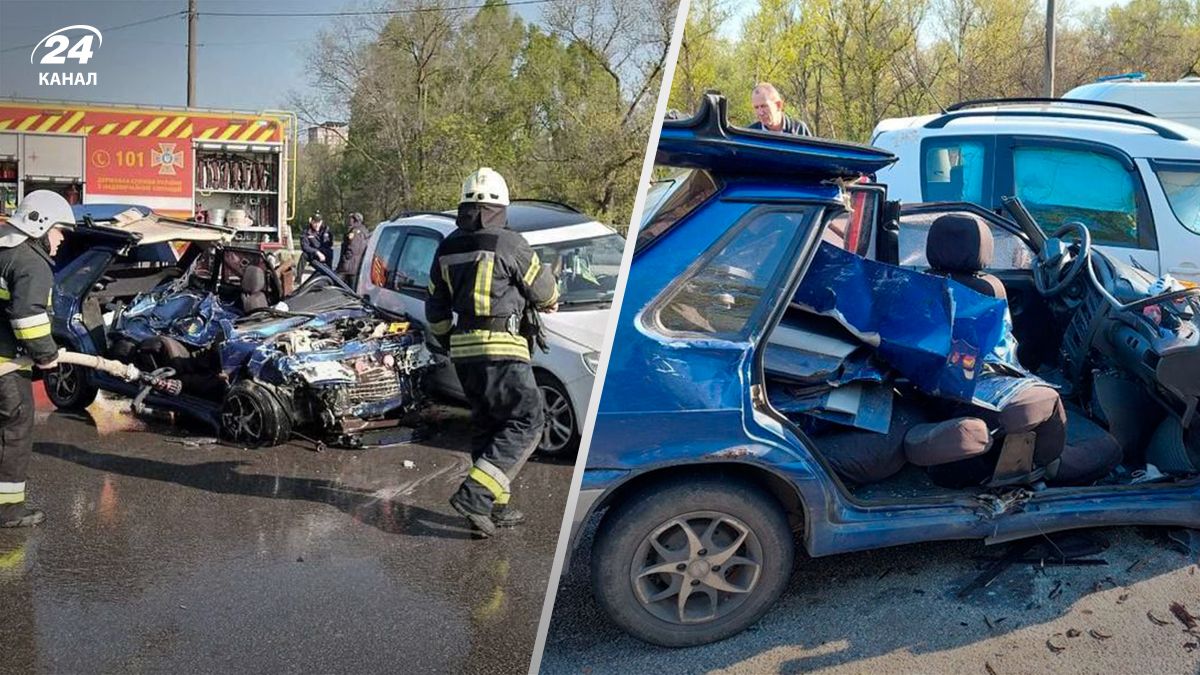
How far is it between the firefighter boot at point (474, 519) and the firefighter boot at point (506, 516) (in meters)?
0.03

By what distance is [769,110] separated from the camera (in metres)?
1.91

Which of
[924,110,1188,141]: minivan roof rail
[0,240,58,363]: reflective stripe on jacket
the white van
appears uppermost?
the white van

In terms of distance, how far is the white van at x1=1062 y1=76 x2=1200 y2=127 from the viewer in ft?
18.7

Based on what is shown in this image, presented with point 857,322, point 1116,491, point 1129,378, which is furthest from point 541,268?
point 1129,378

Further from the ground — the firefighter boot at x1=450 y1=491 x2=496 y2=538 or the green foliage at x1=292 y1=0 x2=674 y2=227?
the green foliage at x1=292 y1=0 x2=674 y2=227

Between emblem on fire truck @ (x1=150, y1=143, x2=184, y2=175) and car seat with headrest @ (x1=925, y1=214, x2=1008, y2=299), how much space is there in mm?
1862

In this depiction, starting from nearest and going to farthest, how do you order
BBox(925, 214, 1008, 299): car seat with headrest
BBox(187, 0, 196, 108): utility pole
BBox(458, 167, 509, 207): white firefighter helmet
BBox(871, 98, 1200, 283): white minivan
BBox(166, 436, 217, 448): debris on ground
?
1. BBox(458, 167, 509, 207): white firefighter helmet
2. BBox(187, 0, 196, 108): utility pole
3. BBox(166, 436, 217, 448): debris on ground
4. BBox(925, 214, 1008, 299): car seat with headrest
5. BBox(871, 98, 1200, 283): white minivan

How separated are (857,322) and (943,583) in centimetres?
68

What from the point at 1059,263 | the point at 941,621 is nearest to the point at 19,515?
the point at 941,621

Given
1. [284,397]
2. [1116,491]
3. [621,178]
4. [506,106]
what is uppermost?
[506,106]

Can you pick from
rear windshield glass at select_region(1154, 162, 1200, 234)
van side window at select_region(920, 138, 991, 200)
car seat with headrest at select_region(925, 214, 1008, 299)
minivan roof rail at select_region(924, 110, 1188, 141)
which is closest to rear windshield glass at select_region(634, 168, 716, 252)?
car seat with headrest at select_region(925, 214, 1008, 299)

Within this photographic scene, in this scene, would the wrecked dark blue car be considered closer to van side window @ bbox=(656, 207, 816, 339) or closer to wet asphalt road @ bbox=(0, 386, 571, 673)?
wet asphalt road @ bbox=(0, 386, 571, 673)

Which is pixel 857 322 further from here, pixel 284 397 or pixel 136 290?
pixel 136 290

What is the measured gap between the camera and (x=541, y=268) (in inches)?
61.4
